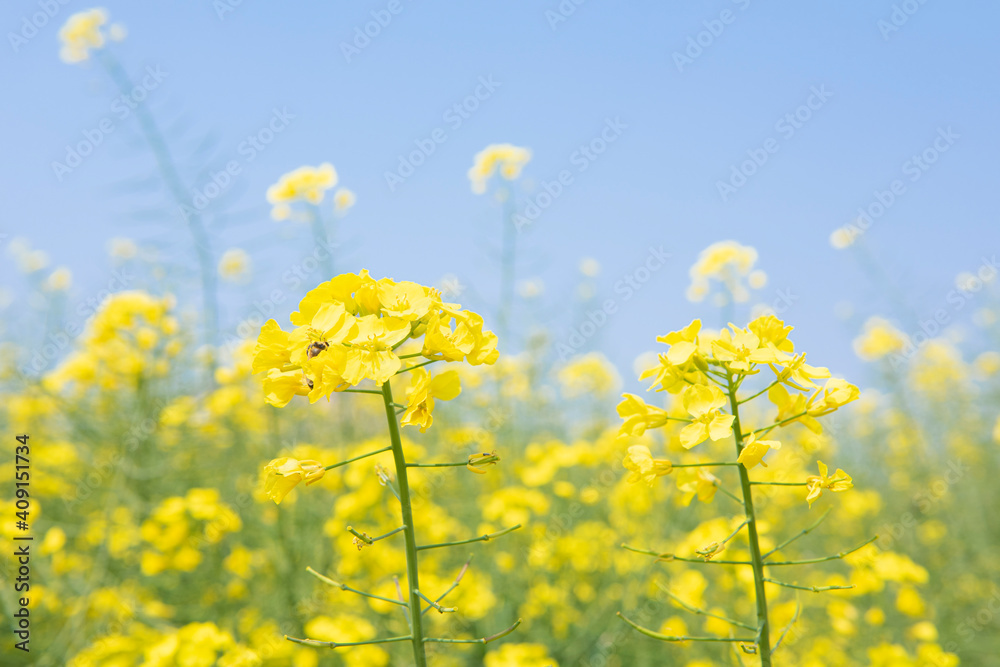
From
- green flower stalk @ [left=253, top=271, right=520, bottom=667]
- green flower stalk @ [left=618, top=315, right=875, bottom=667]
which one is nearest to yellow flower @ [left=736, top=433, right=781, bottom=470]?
green flower stalk @ [left=618, top=315, right=875, bottom=667]

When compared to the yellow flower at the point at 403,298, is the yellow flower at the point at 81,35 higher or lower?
higher

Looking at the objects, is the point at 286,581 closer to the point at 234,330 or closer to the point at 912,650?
the point at 234,330

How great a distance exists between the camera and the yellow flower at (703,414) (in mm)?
1393

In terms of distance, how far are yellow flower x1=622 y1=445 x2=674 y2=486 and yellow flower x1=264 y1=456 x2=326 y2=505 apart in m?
0.72

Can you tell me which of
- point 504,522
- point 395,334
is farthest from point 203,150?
point 395,334

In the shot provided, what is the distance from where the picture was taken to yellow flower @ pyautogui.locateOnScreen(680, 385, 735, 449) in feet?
4.57

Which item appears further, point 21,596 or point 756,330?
point 21,596

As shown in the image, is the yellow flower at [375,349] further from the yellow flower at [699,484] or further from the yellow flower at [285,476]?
the yellow flower at [699,484]

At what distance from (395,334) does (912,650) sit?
17.1ft

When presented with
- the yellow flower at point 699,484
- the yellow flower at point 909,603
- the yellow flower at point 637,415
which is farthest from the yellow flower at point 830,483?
the yellow flower at point 909,603

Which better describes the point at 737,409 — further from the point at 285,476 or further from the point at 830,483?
the point at 285,476

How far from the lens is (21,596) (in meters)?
3.47

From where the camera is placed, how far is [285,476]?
1.37m

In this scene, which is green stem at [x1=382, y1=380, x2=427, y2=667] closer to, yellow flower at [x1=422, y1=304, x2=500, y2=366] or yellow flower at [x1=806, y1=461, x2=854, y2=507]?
yellow flower at [x1=422, y1=304, x2=500, y2=366]
